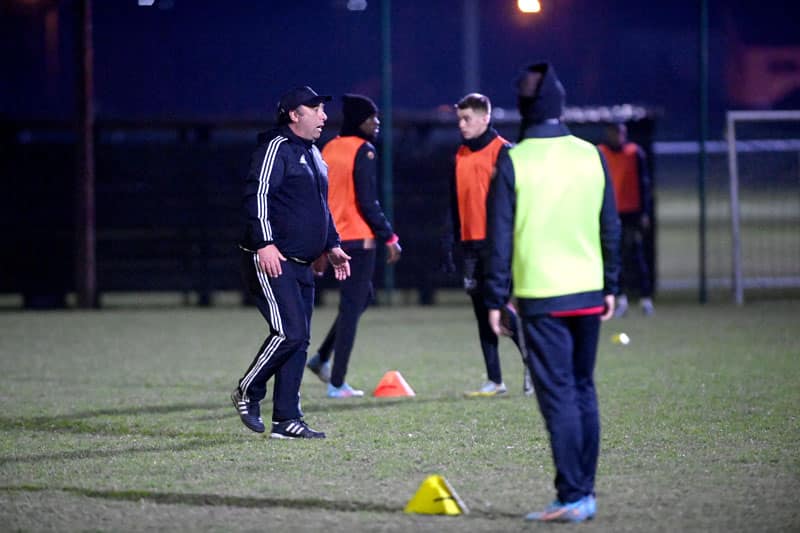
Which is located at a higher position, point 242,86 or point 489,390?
point 242,86

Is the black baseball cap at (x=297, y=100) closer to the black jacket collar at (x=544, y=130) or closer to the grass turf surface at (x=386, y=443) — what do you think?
the grass turf surface at (x=386, y=443)

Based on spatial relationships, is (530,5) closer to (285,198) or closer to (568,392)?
(285,198)

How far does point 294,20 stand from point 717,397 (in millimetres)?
35475

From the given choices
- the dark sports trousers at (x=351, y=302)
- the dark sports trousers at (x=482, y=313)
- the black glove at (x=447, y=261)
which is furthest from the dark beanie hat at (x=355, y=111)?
the dark sports trousers at (x=482, y=313)

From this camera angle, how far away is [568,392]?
6.20m

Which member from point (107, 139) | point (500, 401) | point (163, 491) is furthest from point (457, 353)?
point (107, 139)

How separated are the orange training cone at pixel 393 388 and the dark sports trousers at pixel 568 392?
4.31m

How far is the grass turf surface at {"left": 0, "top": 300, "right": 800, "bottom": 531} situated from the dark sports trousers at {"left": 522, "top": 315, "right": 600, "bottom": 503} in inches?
9.8

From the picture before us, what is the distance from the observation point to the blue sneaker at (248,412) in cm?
866

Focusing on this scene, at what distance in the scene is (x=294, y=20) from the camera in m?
44.1

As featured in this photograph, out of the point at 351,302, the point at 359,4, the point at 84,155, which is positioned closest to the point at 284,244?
the point at 351,302

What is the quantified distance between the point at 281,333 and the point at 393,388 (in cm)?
228

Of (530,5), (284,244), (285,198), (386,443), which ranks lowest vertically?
(386,443)

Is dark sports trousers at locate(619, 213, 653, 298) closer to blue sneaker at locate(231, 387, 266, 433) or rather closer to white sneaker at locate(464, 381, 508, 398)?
white sneaker at locate(464, 381, 508, 398)
